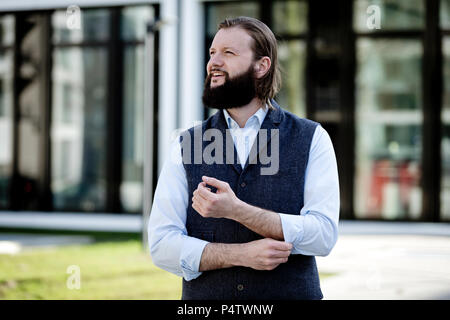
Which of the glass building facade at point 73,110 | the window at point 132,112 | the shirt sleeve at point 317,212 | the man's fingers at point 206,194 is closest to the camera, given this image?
the man's fingers at point 206,194

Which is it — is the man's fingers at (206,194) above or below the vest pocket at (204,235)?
above

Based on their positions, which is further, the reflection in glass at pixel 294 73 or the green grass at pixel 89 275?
the reflection in glass at pixel 294 73

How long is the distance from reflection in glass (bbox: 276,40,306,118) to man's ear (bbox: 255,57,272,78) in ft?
23.8

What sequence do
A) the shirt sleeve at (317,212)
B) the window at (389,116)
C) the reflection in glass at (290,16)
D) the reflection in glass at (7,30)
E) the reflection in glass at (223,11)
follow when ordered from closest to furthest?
the shirt sleeve at (317,212) < the window at (389,116) < the reflection in glass at (290,16) < the reflection in glass at (223,11) < the reflection in glass at (7,30)

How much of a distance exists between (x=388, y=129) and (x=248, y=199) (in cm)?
767

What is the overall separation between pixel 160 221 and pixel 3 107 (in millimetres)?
9628

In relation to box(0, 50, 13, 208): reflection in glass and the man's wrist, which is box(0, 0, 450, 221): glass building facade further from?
the man's wrist

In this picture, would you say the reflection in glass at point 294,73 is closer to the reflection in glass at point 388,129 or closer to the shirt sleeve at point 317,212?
the reflection in glass at point 388,129

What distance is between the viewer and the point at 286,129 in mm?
1848

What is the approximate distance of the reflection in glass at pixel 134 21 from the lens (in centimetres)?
966

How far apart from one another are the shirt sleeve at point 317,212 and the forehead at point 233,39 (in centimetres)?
39

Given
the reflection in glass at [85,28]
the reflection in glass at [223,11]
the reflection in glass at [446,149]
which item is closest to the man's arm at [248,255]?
the reflection in glass at [446,149]

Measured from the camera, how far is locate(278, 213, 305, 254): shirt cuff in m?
1.64
